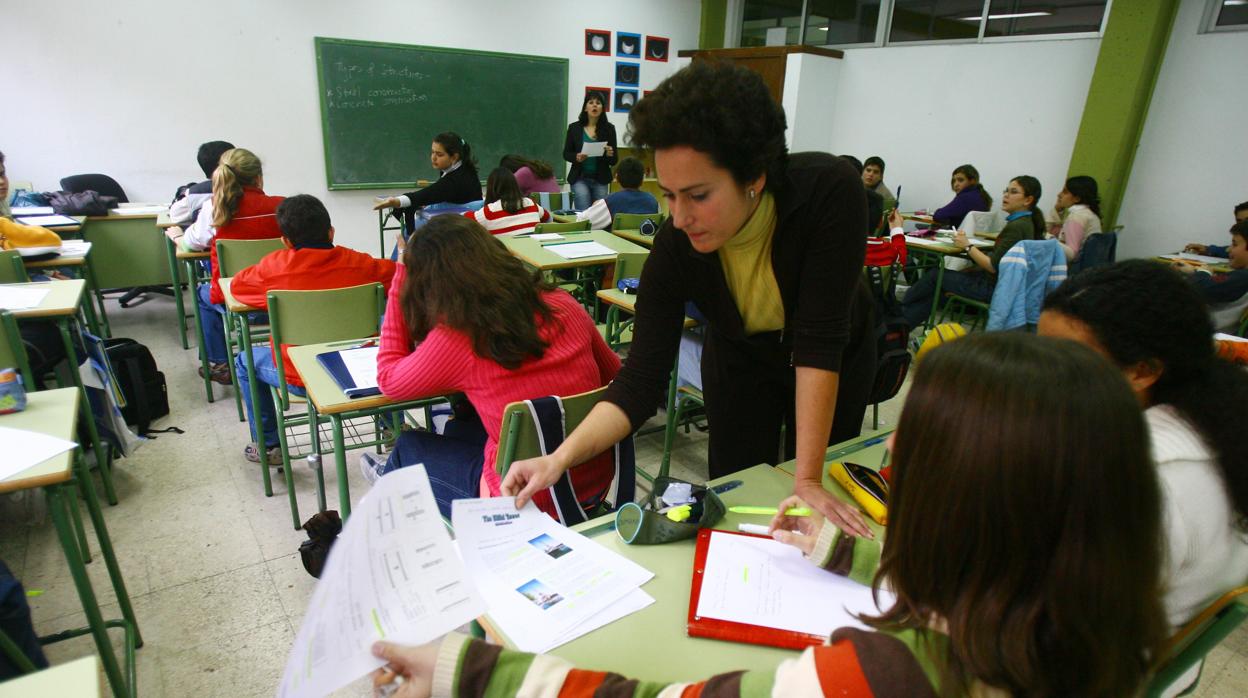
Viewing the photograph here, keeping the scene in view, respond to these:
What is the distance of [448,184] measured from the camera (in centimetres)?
471

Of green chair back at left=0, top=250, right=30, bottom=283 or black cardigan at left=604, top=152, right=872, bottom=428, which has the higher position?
black cardigan at left=604, top=152, right=872, bottom=428

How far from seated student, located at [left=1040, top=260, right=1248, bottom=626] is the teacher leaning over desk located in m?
0.37

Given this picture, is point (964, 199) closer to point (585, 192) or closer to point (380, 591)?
point (585, 192)

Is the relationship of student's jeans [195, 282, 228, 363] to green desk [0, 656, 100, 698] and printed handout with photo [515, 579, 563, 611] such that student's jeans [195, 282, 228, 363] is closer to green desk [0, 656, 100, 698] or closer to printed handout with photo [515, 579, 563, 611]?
green desk [0, 656, 100, 698]

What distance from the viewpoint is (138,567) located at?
7.23 feet

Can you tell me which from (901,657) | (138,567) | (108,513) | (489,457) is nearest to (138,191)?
(108,513)

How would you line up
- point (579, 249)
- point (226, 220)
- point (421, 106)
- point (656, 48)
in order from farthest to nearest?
1. point (656, 48)
2. point (421, 106)
3. point (579, 249)
4. point (226, 220)

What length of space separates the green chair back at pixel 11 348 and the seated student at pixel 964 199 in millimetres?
6090

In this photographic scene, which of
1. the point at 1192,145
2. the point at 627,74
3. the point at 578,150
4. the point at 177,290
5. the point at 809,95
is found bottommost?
the point at 177,290

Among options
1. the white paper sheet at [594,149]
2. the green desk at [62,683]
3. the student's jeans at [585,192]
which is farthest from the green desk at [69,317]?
the white paper sheet at [594,149]

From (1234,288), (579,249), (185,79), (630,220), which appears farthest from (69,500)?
(1234,288)

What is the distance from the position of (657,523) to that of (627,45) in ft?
24.1

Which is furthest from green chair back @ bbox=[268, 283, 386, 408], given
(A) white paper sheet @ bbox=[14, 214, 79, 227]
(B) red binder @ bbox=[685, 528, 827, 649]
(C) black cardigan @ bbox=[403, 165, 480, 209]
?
(A) white paper sheet @ bbox=[14, 214, 79, 227]

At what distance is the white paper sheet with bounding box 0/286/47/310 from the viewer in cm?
230
